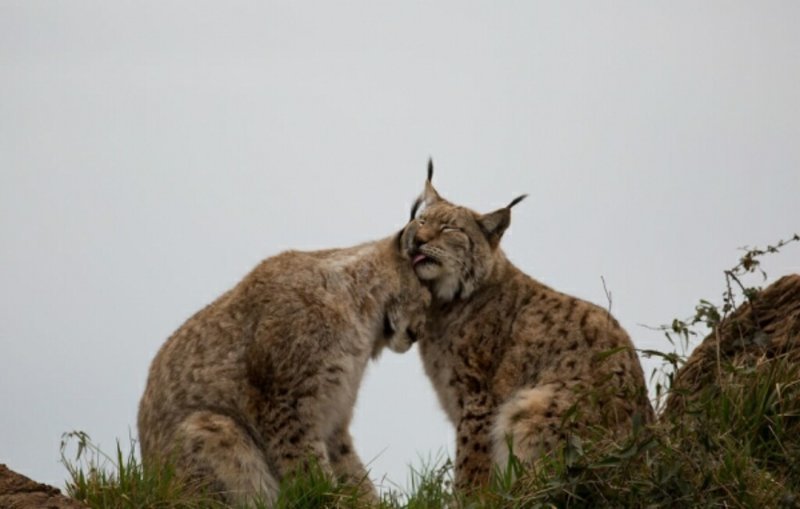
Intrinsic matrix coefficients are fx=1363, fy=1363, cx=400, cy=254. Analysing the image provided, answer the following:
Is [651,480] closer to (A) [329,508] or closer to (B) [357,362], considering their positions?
(A) [329,508]

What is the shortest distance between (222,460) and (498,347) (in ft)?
6.99

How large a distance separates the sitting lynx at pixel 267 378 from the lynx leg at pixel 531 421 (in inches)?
32.2

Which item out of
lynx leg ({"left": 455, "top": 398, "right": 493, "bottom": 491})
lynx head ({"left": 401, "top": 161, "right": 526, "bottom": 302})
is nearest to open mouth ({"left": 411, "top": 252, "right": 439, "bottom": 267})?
lynx head ({"left": 401, "top": 161, "right": 526, "bottom": 302})

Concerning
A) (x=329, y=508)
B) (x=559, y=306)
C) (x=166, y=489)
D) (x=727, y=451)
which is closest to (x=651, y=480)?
(x=727, y=451)

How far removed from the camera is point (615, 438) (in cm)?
655

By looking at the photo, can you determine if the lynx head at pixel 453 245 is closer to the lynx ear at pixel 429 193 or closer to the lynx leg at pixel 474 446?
the lynx ear at pixel 429 193

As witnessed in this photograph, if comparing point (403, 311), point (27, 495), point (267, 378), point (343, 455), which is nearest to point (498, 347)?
point (403, 311)

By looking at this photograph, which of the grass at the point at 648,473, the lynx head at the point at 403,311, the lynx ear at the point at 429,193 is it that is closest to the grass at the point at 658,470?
the grass at the point at 648,473

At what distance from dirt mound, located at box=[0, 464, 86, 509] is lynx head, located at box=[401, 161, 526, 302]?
10.1 feet

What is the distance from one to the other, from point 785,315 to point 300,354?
9.00 feet

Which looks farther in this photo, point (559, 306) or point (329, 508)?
point (559, 306)

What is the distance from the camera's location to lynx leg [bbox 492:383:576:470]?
294 inches

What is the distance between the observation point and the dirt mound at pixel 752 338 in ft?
23.7

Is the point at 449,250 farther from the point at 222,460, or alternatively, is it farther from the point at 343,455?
the point at 222,460
